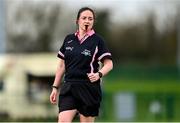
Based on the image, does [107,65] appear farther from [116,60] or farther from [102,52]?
[116,60]

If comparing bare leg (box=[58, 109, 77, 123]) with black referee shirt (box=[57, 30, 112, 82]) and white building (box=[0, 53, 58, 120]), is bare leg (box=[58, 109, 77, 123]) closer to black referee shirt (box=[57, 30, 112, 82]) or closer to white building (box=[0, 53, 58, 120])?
black referee shirt (box=[57, 30, 112, 82])

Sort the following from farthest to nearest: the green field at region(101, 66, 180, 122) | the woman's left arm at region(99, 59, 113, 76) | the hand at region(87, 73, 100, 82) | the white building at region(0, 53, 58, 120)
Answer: the green field at region(101, 66, 180, 122) → the white building at region(0, 53, 58, 120) → the woman's left arm at region(99, 59, 113, 76) → the hand at region(87, 73, 100, 82)

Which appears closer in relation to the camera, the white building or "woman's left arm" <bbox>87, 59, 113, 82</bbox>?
"woman's left arm" <bbox>87, 59, 113, 82</bbox>

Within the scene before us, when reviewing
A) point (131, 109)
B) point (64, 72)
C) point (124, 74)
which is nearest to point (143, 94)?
point (131, 109)

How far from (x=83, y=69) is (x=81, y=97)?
1.23 feet

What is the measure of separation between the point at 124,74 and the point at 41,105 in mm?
14529

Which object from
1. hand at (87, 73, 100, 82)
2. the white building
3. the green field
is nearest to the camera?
hand at (87, 73, 100, 82)

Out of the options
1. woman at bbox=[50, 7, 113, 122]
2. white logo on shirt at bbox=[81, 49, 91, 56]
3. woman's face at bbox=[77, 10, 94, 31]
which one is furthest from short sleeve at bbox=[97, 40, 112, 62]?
woman's face at bbox=[77, 10, 94, 31]

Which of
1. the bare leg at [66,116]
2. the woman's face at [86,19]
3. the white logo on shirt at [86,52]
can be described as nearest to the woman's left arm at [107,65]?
the white logo on shirt at [86,52]

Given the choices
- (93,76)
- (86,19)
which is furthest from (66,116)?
(86,19)

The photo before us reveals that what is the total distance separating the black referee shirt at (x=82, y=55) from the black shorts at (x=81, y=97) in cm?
9

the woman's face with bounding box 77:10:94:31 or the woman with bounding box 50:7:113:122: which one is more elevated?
the woman's face with bounding box 77:10:94:31

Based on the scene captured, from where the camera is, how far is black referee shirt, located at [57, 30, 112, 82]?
373 inches

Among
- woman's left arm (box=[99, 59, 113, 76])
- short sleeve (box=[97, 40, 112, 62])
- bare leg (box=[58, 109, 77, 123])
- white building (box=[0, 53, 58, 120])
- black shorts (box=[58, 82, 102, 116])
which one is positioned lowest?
white building (box=[0, 53, 58, 120])
